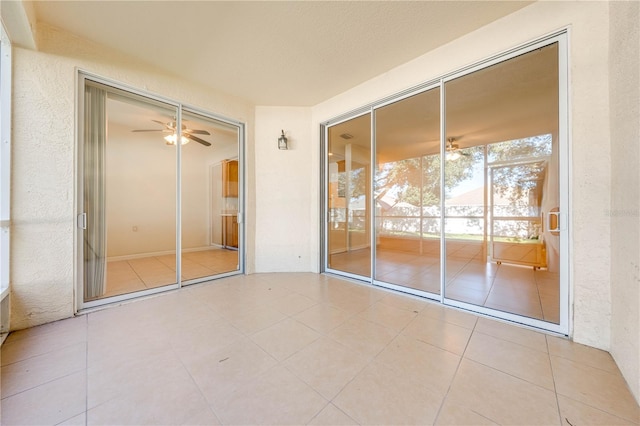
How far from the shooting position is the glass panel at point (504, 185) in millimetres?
2355

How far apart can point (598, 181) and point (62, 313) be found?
485 cm

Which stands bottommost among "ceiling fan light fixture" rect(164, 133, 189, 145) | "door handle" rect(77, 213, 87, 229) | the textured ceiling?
"door handle" rect(77, 213, 87, 229)

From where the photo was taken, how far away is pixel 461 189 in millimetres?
3656

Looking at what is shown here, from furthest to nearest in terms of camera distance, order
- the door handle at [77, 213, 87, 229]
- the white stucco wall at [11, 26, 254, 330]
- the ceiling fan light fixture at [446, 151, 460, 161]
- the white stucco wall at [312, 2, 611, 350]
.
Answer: the ceiling fan light fixture at [446, 151, 460, 161] < the door handle at [77, 213, 87, 229] < the white stucco wall at [11, 26, 254, 330] < the white stucco wall at [312, 2, 611, 350]

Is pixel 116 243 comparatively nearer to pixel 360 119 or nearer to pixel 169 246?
pixel 169 246

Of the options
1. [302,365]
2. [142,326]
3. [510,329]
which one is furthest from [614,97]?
[142,326]

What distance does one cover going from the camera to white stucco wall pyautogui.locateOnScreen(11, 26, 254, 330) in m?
2.00

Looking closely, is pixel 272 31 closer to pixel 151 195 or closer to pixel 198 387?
pixel 151 195

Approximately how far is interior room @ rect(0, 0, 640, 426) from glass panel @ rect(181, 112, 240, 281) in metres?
0.04

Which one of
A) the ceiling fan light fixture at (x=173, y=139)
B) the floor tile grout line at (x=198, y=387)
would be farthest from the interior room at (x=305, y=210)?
the ceiling fan light fixture at (x=173, y=139)

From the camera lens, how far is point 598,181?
169cm

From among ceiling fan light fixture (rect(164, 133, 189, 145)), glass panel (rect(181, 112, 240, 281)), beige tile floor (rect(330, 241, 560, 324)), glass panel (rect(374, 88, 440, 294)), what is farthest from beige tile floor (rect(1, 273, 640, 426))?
ceiling fan light fixture (rect(164, 133, 189, 145))

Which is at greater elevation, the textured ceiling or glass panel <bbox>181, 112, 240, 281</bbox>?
the textured ceiling

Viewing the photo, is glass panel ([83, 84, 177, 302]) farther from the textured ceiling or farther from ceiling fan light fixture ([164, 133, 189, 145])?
the textured ceiling
